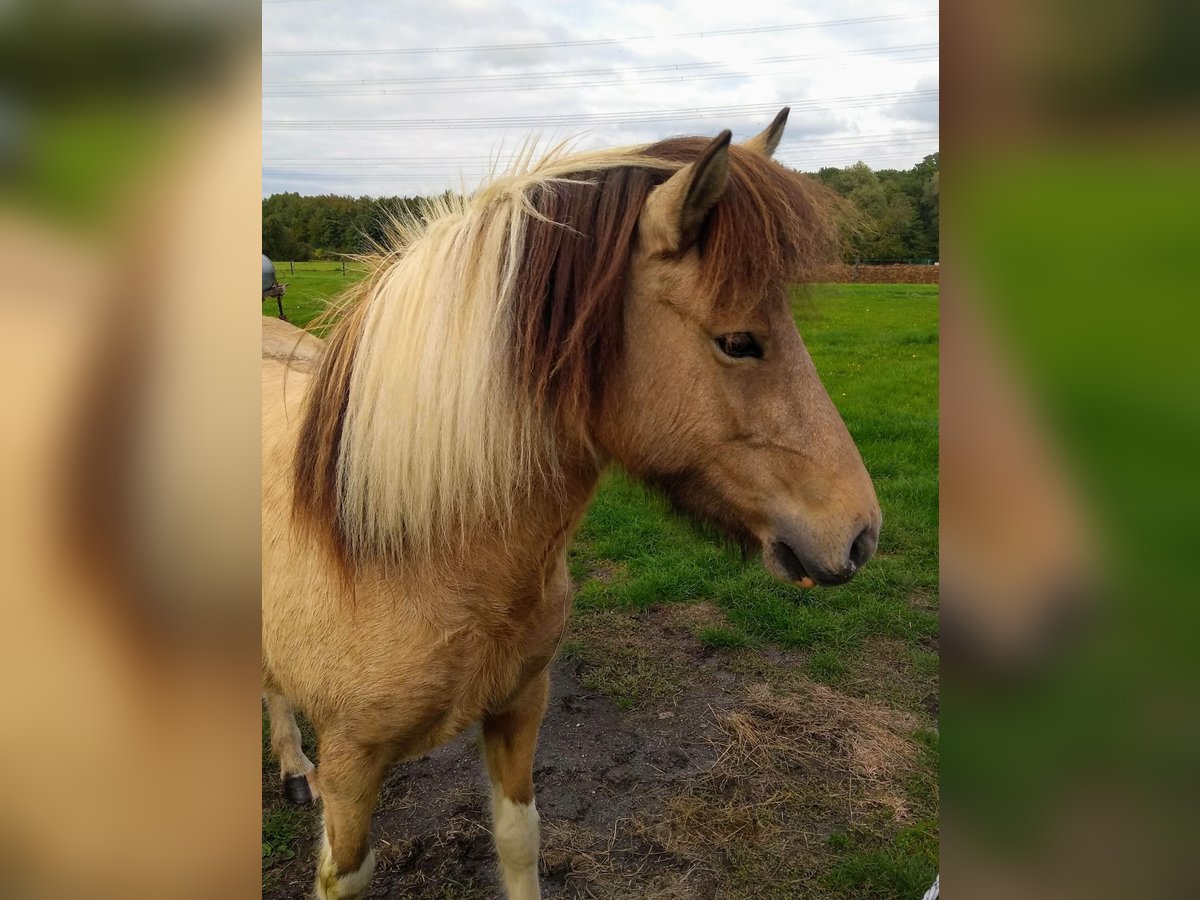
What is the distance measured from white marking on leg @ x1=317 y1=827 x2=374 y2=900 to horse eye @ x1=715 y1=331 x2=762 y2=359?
1.96 m

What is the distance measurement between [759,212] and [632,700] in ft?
10.1

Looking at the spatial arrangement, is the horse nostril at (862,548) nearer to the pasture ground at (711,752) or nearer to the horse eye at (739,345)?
the pasture ground at (711,752)

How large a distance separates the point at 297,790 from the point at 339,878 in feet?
4.35

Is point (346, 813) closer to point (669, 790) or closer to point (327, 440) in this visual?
point (327, 440)

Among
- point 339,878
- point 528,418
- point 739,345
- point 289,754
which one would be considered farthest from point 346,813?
point 739,345

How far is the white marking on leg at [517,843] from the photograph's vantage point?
8.77ft

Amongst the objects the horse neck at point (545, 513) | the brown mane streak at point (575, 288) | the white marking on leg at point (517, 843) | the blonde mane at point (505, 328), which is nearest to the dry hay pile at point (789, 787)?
the white marking on leg at point (517, 843)

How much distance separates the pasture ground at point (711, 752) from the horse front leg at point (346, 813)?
0.69 meters

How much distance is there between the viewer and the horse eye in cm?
169

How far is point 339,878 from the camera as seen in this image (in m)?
2.34

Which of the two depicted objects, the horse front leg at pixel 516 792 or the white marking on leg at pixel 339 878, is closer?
the white marking on leg at pixel 339 878

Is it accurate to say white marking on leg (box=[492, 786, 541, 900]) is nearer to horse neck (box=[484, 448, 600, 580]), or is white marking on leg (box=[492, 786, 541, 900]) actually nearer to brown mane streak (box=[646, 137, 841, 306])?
horse neck (box=[484, 448, 600, 580])
